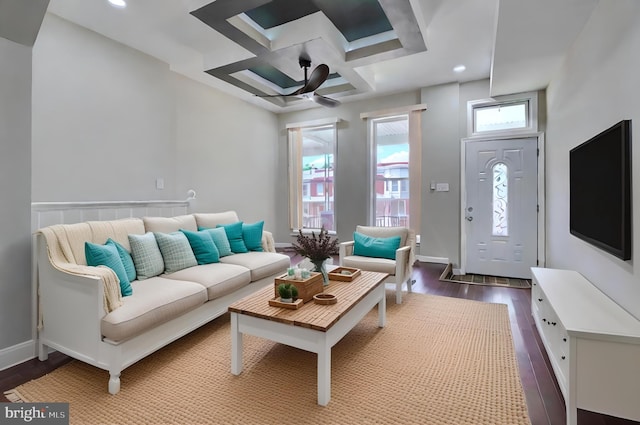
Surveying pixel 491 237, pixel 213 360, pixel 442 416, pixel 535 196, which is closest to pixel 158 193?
pixel 213 360

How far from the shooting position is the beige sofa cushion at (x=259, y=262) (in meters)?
3.19

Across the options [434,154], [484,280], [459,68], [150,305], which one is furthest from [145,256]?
[459,68]

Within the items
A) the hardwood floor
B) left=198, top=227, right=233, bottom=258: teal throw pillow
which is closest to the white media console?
the hardwood floor

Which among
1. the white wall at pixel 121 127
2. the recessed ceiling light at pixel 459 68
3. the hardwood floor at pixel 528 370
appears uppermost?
the recessed ceiling light at pixel 459 68

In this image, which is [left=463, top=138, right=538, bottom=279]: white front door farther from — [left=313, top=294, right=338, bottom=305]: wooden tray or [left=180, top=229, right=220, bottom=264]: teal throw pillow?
[left=180, top=229, right=220, bottom=264]: teal throw pillow

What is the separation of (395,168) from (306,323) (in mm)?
4288

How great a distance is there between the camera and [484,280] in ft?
14.2

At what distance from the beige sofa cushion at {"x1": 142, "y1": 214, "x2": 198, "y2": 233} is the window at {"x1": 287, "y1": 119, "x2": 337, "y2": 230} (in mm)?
Result: 3034

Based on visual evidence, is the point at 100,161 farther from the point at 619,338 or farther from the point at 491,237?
the point at 491,237

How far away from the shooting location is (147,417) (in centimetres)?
162

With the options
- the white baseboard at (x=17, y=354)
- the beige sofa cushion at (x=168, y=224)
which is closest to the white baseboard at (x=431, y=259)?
the beige sofa cushion at (x=168, y=224)

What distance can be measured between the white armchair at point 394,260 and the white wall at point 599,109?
1497 millimetres

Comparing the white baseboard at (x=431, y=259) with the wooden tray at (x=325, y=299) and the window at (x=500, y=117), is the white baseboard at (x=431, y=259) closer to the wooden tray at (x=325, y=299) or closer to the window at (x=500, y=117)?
the window at (x=500, y=117)

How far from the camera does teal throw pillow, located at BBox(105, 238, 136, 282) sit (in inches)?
95.6
